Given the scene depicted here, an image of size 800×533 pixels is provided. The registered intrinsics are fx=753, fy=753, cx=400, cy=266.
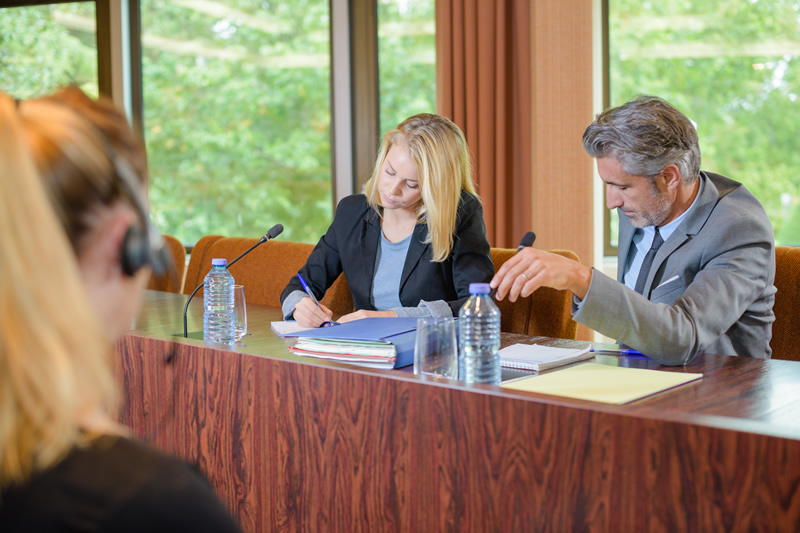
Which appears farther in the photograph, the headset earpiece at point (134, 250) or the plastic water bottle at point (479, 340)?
the plastic water bottle at point (479, 340)

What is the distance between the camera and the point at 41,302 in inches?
21.5

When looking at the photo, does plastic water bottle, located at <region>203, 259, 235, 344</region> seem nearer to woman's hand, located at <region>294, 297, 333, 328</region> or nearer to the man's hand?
woman's hand, located at <region>294, 297, 333, 328</region>

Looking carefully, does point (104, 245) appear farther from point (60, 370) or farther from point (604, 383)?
point (604, 383)

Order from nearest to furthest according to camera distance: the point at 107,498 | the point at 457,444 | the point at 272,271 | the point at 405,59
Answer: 1. the point at 107,498
2. the point at 457,444
3. the point at 272,271
4. the point at 405,59

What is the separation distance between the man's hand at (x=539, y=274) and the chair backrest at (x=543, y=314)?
69cm

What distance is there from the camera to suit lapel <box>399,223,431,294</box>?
7.47ft

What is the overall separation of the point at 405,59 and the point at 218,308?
269cm

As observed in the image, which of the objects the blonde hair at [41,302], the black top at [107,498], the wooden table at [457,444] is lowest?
the wooden table at [457,444]

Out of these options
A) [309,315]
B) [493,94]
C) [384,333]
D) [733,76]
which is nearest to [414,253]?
[309,315]

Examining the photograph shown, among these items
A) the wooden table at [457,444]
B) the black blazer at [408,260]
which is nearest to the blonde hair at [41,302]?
the wooden table at [457,444]

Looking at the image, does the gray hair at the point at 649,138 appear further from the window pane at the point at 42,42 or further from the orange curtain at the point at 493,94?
the window pane at the point at 42,42

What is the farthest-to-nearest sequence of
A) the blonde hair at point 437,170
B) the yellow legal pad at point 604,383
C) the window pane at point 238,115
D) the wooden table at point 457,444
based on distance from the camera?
the window pane at point 238,115 → the blonde hair at point 437,170 → the yellow legal pad at point 604,383 → the wooden table at point 457,444

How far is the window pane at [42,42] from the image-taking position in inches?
194

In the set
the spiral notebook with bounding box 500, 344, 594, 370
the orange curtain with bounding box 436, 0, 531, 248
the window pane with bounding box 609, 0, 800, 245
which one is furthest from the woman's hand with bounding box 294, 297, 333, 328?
the window pane with bounding box 609, 0, 800, 245
